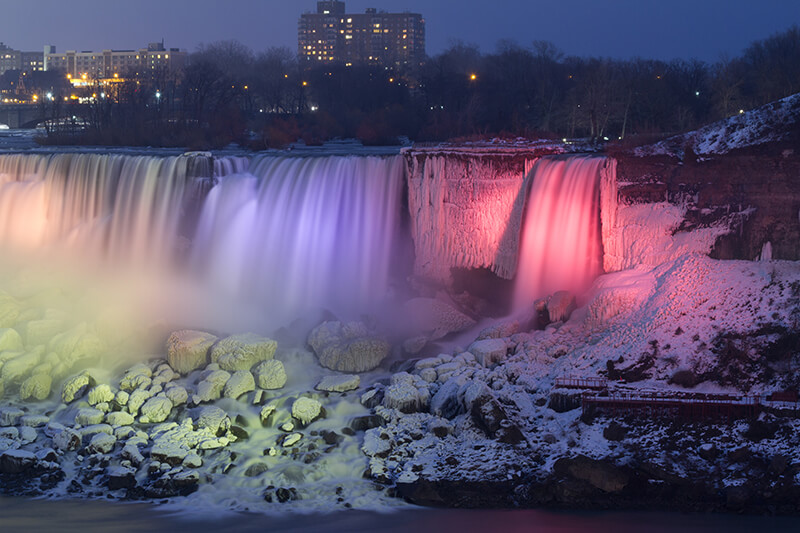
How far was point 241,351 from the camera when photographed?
18641 millimetres

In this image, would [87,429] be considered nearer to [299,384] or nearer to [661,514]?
[299,384]

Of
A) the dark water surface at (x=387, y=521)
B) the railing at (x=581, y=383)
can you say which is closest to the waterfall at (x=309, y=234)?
the railing at (x=581, y=383)

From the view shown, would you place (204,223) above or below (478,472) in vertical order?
above

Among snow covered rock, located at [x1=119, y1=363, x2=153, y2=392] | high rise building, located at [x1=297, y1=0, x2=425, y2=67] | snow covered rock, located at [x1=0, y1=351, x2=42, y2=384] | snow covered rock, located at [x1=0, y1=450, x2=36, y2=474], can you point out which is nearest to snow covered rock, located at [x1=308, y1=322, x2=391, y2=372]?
snow covered rock, located at [x1=119, y1=363, x2=153, y2=392]

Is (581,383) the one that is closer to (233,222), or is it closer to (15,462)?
(15,462)

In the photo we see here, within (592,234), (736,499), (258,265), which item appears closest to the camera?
(736,499)

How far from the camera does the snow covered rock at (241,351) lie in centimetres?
1847

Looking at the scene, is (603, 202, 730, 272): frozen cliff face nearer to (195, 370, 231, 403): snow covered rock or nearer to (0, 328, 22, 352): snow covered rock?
(195, 370, 231, 403): snow covered rock

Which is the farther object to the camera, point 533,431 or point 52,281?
point 52,281

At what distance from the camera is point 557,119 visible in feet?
143

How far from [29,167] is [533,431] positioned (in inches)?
748

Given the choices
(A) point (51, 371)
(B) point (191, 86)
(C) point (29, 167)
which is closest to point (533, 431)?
(A) point (51, 371)

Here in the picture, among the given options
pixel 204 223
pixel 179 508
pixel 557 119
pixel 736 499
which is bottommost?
pixel 179 508

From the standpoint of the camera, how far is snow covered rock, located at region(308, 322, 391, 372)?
62.1 ft
